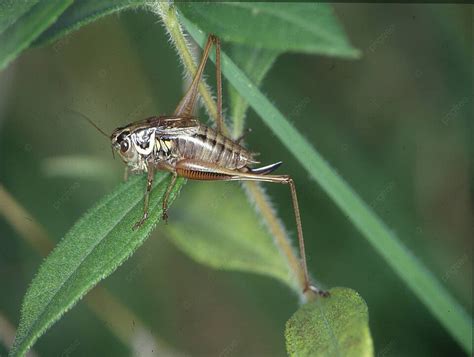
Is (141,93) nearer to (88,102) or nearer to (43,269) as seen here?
(88,102)

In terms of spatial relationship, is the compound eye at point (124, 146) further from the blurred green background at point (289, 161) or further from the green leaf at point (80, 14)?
the blurred green background at point (289, 161)

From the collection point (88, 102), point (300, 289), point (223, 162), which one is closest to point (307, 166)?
point (223, 162)

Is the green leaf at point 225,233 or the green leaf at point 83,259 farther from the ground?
the green leaf at point 83,259

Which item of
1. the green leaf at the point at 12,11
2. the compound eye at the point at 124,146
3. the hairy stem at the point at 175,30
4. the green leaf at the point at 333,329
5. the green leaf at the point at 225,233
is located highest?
the green leaf at the point at 12,11

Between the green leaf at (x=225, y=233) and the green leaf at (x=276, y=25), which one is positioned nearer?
the green leaf at (x=276, y=25)

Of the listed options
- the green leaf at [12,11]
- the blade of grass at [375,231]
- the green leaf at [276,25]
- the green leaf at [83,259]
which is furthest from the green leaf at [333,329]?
the green leaf at [12,11]

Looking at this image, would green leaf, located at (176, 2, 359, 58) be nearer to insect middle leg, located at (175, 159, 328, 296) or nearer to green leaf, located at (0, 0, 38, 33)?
green leaf, located at (0, 0, 38, 33)
